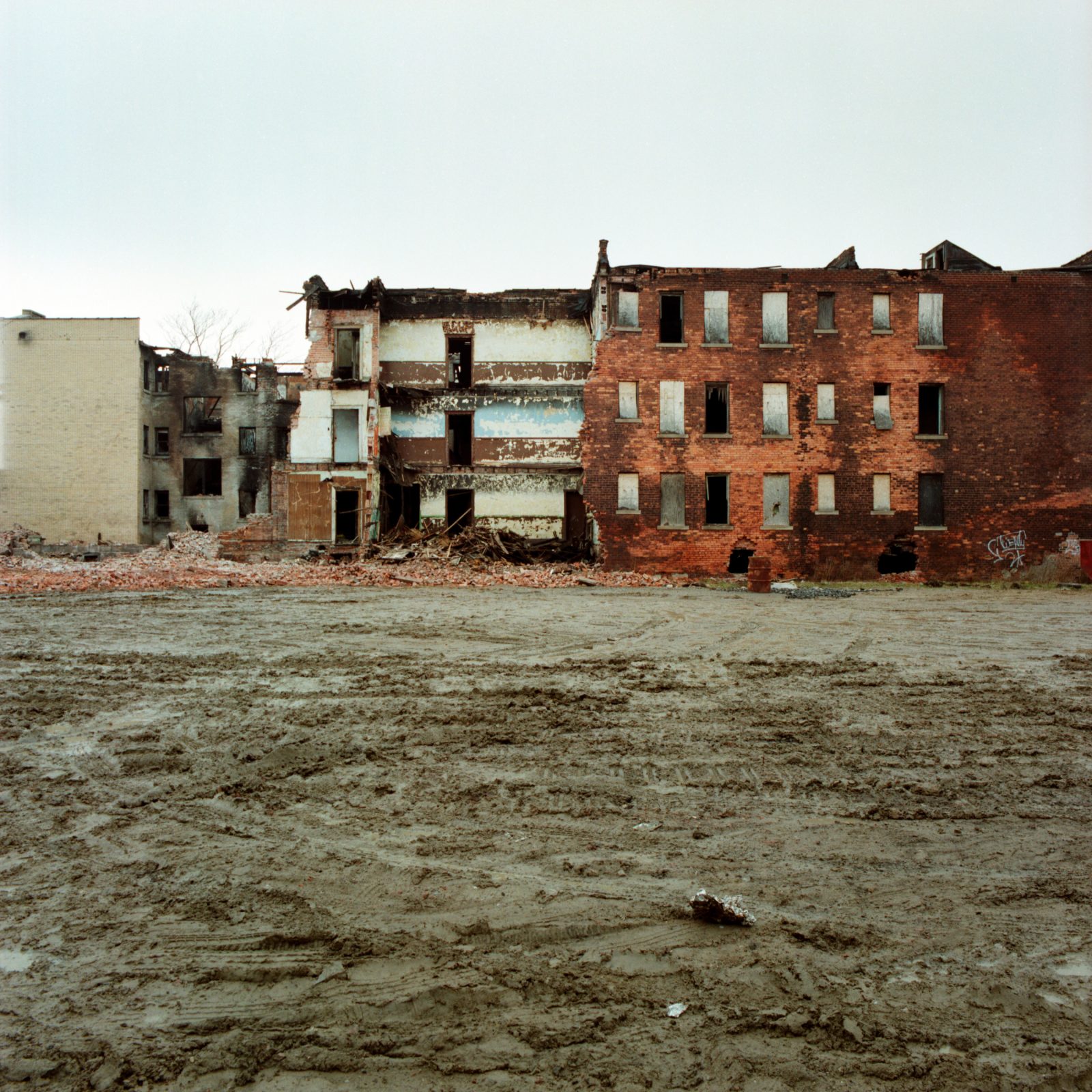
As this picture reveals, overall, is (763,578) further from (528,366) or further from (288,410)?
(288,410)

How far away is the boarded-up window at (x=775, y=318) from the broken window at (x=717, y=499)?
188 inches

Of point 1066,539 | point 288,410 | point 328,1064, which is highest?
point 288,410

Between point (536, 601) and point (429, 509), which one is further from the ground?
point (429, 509)

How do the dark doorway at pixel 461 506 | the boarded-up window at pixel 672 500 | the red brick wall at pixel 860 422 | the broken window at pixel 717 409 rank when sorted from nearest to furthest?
the red brick wall at pixel 860 422
the boarded-up window at pixel 672 500
the broken window at pixel 717 409
the dark doorway at pixel 461 506

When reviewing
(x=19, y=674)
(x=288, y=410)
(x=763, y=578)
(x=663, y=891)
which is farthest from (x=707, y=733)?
(x=288, y=410)

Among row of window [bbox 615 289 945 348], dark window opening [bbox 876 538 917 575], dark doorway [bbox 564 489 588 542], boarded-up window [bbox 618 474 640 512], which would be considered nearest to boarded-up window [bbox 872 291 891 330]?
row of window [bbox 615 289 945 348]

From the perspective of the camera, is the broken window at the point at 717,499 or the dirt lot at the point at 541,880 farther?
the broken window at the point at 717,499

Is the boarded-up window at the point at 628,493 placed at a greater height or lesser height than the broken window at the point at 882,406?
lesser

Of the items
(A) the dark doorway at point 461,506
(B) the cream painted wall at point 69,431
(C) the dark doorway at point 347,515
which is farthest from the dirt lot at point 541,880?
(B) the cream painted wall at point 69,431

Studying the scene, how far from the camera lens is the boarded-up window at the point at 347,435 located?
29656mm

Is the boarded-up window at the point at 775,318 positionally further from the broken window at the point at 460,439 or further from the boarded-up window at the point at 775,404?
the broken window at the point at 460,439

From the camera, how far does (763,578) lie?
67.2 ft

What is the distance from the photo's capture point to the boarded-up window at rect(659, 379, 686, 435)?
26.2m

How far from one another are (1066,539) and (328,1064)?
29.5 meters
